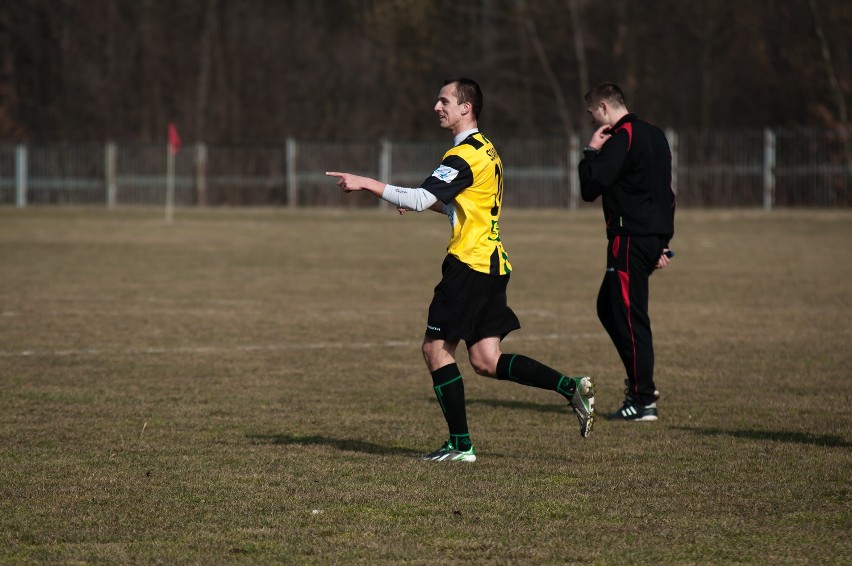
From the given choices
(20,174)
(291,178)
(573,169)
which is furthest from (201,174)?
(573,169)

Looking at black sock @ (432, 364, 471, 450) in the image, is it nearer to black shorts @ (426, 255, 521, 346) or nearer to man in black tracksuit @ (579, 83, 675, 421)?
black shorts @ (426, 255, 521, 346)

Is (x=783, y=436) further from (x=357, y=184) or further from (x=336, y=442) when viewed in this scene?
(x=357, y=184)

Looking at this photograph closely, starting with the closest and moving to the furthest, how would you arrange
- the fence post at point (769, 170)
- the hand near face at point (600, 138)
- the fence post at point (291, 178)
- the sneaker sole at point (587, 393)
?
the sneaker sole at point (587, 393), the hand near face at point (600, 138), the fence post at point (769, 170), the fence post at point (291, 178)

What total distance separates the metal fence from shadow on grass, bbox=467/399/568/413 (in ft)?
116

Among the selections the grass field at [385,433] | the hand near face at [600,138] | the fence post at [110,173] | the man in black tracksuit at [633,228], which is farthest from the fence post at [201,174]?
the hand near face at [600,138]

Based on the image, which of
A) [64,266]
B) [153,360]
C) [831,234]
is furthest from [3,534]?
[831,234]

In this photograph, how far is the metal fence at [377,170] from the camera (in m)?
43.8

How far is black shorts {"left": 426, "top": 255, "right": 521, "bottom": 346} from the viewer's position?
7.27 m

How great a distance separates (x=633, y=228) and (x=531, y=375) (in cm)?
196

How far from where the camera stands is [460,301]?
23.9 ft

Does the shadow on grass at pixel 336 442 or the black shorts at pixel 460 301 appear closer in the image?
the black shorts at pixel 460 301

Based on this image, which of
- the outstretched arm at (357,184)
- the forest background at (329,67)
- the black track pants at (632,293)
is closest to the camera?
the outstretched arm at (357,184)

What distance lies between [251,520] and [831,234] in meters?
28.7

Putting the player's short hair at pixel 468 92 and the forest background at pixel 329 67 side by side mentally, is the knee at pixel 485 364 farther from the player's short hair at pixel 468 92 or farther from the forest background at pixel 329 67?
the forest background at pixel 329 67
